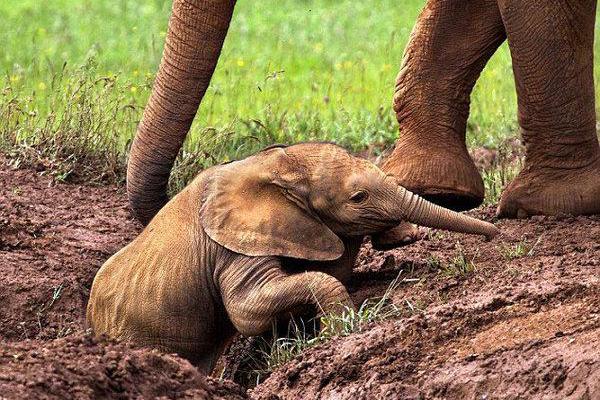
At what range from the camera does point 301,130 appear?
34.1 feet

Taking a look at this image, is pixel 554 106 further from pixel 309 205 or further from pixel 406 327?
pixel 406 327

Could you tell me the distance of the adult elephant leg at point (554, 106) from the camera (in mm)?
7508

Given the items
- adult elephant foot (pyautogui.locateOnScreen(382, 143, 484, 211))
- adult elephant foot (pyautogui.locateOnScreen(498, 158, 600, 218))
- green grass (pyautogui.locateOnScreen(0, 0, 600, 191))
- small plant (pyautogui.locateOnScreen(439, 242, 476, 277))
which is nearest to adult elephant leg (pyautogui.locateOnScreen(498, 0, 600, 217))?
adult elephant foot (pyautogui.locateOnScreen(498, 158, 600, 218))

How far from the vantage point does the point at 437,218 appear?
690 cm

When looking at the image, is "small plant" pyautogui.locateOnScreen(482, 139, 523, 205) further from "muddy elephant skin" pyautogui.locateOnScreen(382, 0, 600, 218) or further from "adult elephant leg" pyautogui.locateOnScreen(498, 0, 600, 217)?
"adult elephant leg" pyautogui.locateOnScreen(498, 0, 600, 217)

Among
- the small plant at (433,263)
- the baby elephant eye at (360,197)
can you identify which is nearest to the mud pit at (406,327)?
the small plant at (433,263)

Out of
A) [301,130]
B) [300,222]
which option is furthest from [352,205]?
[301,130]

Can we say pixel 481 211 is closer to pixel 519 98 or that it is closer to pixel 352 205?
pixel 519 98

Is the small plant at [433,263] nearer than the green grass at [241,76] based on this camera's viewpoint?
Yes

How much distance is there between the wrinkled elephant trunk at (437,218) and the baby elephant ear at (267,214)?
0.29 meters

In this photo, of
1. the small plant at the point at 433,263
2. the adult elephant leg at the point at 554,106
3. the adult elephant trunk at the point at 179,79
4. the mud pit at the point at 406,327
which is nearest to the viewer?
the mud pit at the point at 406,327

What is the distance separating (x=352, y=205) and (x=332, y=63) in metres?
7.07

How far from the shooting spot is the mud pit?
513 centimetres

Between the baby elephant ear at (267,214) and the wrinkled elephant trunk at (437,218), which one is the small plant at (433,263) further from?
the baby elephant ear at (267,214)
